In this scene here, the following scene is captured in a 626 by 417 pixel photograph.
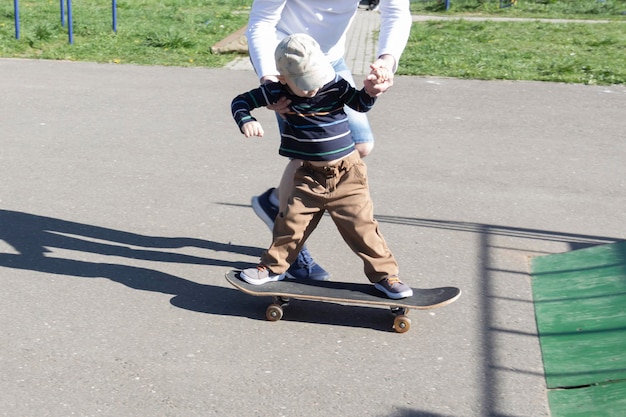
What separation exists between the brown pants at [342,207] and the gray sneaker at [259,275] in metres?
0.18

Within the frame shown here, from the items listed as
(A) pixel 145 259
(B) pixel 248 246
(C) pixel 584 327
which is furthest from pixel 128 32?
(C) pixel 584 327

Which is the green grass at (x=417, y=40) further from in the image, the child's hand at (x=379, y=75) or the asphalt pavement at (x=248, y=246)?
the child's hand at (x=379, y=75)

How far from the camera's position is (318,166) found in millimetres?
4348

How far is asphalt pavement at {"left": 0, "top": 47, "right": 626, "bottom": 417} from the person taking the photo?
385 centimetres

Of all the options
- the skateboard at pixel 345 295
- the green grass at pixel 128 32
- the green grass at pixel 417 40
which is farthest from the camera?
the green grass at pixel 128 32

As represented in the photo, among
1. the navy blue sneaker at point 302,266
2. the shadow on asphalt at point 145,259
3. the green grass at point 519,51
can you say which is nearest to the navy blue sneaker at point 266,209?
the navy blue sneaker at point 302,266

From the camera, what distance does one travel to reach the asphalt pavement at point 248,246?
3848mm

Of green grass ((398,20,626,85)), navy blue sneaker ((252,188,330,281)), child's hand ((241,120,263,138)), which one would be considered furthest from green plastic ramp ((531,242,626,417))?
green grass ((398,20,626,85))

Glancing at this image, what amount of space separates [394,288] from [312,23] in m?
1.27

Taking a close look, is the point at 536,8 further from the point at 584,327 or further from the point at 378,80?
the point at 378,80

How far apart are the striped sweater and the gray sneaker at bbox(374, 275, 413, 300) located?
60 cm

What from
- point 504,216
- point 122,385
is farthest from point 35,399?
point 504,216

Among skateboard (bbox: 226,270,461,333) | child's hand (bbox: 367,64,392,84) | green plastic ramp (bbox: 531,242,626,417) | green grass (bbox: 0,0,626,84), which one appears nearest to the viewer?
green plastic ramp (bbox: 531,242,626,417)

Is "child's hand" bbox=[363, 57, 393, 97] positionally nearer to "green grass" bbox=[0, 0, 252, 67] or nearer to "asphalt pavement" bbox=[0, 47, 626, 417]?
"asphalt pavement" bbox=[0, 47, 626, 417]
